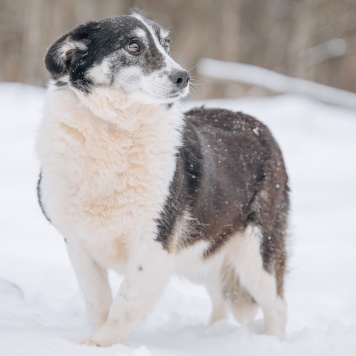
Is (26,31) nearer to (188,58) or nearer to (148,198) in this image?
(188,58)

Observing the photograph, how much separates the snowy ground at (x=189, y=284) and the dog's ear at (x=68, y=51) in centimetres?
114

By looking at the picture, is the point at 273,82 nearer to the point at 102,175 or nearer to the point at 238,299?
the point at 238,299

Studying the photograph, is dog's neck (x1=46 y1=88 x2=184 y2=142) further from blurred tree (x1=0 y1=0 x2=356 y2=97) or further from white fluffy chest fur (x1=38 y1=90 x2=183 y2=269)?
blurred tree (x1=0 y1=0 x2=356 y2=97)

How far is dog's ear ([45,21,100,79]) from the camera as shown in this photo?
13.9 ft

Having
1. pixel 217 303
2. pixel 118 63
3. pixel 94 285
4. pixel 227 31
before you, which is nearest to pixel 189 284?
pixel 217 303

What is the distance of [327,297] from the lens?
20.2 ft

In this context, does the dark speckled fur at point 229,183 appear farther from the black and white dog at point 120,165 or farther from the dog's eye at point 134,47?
the dog's eye at point 134,47

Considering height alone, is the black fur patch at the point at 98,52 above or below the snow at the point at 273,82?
above

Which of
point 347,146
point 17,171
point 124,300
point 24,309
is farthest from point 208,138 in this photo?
point 347,146

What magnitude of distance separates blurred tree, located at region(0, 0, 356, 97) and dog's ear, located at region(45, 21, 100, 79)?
48.5 ft

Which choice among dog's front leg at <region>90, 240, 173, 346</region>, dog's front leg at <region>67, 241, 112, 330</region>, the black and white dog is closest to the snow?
the black and white dog

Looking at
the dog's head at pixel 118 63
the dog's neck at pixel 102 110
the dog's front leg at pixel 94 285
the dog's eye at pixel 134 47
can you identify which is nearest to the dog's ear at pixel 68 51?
the dog's head at pixel 118 63

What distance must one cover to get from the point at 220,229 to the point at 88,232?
1114 mm

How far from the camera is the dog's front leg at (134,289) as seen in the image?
4.08 m
